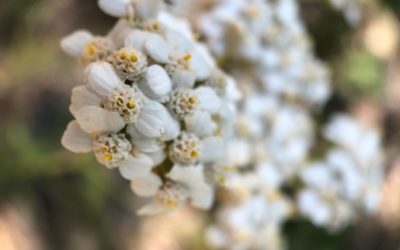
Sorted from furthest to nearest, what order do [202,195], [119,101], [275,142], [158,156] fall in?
1. [275,142]
2. [202,195]
3. [158,156]
4. [119,101]

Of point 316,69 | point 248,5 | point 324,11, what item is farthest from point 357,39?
point 248,5

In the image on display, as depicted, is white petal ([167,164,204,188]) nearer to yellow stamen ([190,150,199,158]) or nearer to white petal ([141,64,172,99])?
yellow stamen ([190,150,199,158])

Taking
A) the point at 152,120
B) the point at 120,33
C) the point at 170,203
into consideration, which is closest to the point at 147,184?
the point at 170,203

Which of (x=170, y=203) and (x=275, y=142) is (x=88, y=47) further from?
(x=275, y=142)

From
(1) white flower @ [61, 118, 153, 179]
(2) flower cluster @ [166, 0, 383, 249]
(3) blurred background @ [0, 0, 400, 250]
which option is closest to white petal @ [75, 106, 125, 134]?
(1) white flower @ [61, 118, 153, 179]

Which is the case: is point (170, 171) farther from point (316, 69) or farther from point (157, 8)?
point (316, 69)

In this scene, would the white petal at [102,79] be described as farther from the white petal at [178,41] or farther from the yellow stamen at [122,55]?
the white petal at [178,41]

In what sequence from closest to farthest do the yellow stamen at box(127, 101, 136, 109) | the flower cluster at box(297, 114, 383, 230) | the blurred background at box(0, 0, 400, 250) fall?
the yellow stamen at box(127, 101, 136, 109) < the flower cluster at box(297, 114, 383, 230) < the blurred background at box(0, 0, 400, 250)

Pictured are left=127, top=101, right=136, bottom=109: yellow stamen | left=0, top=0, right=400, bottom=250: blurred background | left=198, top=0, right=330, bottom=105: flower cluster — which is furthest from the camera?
left=0, top=0, right=400, bottom=250: blurred background
